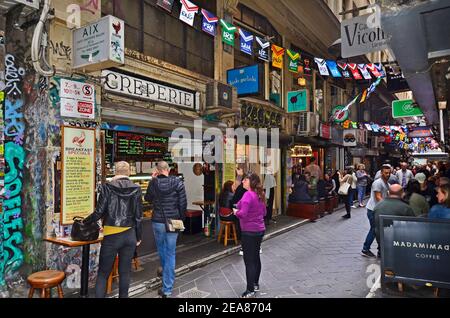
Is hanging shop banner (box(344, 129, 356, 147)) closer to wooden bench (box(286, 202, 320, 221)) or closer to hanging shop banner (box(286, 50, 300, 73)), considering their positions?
wooden bench (box(286, 202, 320, 221))

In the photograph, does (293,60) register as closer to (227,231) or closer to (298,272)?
(227,231)

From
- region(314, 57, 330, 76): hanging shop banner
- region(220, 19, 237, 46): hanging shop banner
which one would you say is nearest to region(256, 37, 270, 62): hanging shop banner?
region(220, 19, 237, 46): hanging shop banner

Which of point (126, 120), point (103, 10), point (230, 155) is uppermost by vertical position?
point (103, 10)

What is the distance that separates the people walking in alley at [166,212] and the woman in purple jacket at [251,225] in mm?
988

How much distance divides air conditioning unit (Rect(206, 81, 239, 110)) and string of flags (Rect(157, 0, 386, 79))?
1318mm

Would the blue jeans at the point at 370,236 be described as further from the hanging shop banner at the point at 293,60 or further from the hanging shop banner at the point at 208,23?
the hanging shop banner at the point at 293,60

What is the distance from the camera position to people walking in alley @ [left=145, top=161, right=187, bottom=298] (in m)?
5.02

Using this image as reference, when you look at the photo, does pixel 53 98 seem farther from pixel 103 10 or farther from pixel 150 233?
pixel 150 233

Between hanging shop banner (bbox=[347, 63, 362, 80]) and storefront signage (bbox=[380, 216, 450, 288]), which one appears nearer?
storefront signage (bbox=[380, 216, 450, 288])

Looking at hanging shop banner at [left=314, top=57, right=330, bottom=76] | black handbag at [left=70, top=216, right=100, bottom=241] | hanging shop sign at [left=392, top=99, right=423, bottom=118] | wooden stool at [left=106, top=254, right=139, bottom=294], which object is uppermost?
hanging shop banner at [left=314, top=57, right=330, bottom=76]

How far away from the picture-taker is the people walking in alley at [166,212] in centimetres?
502

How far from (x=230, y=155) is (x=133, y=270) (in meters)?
4.84
